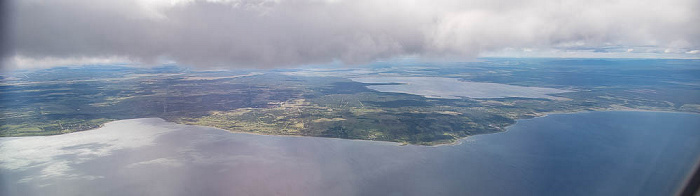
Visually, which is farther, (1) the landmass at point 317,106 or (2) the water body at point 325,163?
(1) the landmass at point 317,106

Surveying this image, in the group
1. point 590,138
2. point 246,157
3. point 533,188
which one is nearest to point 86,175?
point 246,157

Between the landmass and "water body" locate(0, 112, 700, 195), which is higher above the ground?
the landmass

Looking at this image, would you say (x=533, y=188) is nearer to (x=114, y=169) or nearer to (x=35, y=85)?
(x=114, y=169)

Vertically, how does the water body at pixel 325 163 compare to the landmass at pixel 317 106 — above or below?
below

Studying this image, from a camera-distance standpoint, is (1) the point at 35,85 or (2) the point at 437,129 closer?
(2) the point at 437,129

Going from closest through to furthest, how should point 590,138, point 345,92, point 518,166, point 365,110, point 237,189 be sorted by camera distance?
point 237,189
point 518,166
point 590,138
point 365,110
point 345,92

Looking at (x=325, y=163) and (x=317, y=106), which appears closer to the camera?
(x=325, y=163)

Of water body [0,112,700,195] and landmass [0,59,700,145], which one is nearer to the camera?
water body [0,112,700,195]

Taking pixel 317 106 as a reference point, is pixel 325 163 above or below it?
below
